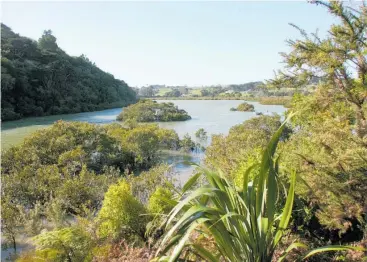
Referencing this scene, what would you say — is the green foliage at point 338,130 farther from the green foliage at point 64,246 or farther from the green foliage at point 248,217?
the green foliage at point 64,246

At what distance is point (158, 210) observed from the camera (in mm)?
4590

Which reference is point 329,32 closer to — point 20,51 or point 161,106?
point 161,106

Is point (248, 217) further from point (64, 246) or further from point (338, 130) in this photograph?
point (64, 246)

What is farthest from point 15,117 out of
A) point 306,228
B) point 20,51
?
point 306,228

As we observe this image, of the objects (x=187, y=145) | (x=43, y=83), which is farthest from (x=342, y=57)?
(x=43, y=83)

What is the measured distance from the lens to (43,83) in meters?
34.5

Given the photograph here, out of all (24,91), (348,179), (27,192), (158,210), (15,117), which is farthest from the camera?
(24,91)

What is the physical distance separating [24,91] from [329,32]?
31834 millimetres

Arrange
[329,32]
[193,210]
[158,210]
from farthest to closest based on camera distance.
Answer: [158,210] < [329,32] < [193,210]

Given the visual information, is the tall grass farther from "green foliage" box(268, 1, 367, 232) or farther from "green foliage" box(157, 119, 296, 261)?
"green foliage" box(268, 1, 367, 232)

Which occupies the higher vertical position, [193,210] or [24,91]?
[24,91]

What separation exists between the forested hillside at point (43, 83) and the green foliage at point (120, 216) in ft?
78.8

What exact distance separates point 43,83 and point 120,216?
1349 inches

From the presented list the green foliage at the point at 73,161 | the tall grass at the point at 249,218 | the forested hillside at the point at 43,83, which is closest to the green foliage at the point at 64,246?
the tall grass at the point at 249,218
